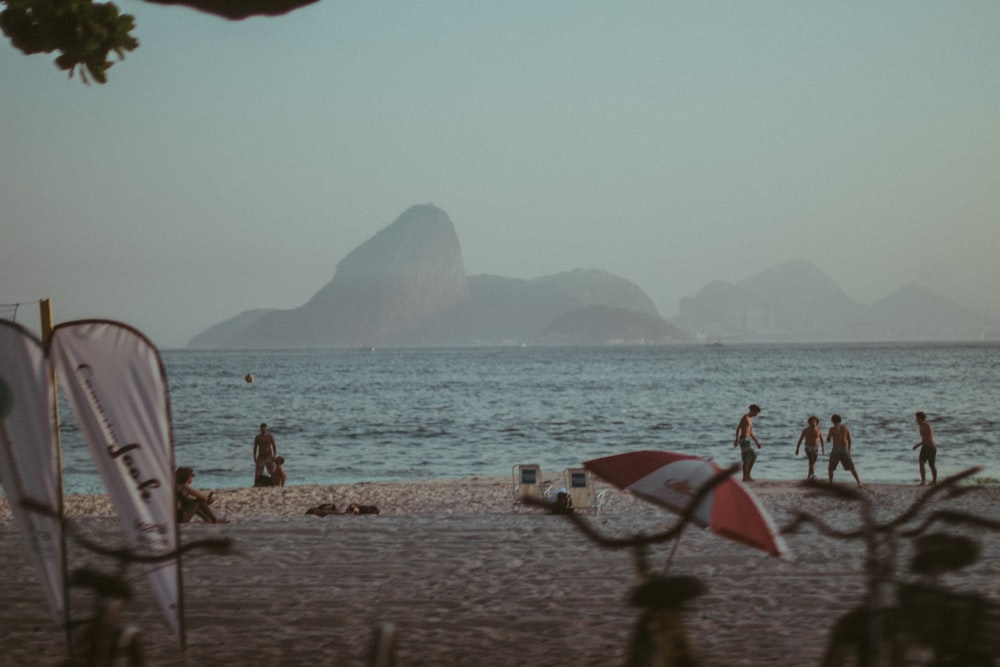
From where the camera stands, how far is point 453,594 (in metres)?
8.23

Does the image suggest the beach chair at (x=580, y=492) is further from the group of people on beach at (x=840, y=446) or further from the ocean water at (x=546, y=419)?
the ocean water at (x=546, y=419)

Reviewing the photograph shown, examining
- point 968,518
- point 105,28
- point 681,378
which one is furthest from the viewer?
point 681,378

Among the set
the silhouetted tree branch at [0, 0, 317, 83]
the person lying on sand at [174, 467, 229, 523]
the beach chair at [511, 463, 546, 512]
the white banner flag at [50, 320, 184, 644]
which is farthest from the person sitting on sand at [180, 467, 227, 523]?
the silhouetted tree branch at [0, 0, 317, 83]

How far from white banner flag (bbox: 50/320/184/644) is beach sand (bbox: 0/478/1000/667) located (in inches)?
61.0

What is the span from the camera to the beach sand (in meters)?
6.56

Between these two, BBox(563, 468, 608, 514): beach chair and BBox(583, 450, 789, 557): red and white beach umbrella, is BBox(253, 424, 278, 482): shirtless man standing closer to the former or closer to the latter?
BBox(563, 468, 608, 514): beach chair

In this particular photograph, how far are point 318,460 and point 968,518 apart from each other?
111 feet

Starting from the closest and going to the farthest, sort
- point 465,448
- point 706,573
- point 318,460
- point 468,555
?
point 706,573 < point 468,555 < point 318,460 < point 465,448

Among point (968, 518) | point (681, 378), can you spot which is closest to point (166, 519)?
point (968, 518)

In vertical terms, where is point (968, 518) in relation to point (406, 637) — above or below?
above

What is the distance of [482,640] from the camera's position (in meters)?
6.79

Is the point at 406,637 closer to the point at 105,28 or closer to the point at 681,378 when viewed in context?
the point at 105,28

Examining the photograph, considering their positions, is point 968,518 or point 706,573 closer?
point 968,518

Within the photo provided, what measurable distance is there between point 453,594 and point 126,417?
3.85m
